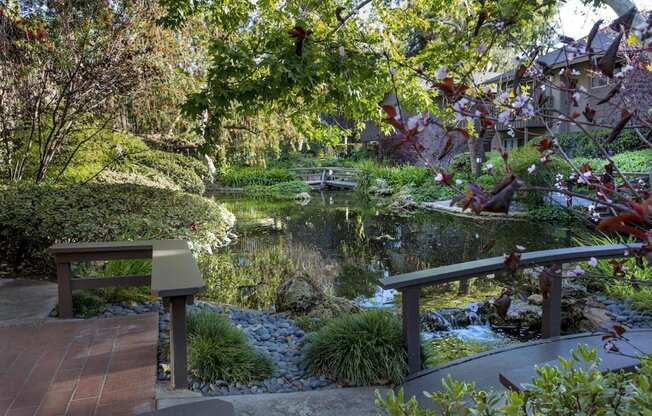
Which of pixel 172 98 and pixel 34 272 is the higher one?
pixel 172 98

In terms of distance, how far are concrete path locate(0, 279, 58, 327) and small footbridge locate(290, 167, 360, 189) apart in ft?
59.8

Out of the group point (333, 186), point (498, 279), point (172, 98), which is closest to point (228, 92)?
point (498, 279)

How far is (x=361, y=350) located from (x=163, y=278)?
4.77 feet

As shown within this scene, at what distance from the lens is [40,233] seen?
18.9ft

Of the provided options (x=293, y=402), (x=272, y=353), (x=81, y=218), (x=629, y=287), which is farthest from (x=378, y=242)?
(x=293, y=402)

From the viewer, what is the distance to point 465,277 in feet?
10.6

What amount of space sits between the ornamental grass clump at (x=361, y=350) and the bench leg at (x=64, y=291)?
2130 mm

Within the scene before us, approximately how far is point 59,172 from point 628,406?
8.75m

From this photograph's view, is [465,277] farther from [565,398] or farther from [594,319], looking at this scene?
[594,319]

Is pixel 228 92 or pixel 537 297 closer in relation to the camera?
pixel 228 92

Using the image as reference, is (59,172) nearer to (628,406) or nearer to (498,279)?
(498,279)

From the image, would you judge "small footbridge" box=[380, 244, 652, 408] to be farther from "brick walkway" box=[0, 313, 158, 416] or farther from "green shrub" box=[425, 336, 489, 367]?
"brick walkway" box=[0, 313, 158, 416]

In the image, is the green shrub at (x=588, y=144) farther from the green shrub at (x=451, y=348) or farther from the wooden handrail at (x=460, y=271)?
the wooden handrail at (x=460, y=271)

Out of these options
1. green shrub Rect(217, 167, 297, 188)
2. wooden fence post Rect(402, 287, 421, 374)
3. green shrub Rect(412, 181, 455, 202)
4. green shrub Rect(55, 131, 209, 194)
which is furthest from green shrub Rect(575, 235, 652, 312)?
green shrub Rect(217, 167, 297, 188)
